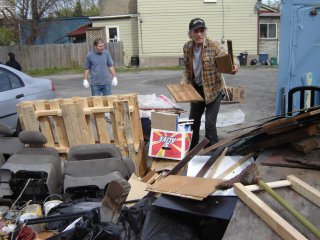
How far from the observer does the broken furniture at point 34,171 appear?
4.10 meters

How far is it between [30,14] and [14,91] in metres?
24.2

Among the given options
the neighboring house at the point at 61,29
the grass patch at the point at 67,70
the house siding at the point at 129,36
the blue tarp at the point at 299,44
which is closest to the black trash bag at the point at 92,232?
the blue tarp at the point at 299,44

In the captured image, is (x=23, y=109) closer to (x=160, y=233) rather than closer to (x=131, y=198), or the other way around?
(x=131, y=198)

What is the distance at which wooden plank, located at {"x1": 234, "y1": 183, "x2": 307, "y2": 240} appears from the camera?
7.48 feet

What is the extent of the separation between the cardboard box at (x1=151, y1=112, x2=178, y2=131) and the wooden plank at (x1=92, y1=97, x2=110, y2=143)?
0.62 m

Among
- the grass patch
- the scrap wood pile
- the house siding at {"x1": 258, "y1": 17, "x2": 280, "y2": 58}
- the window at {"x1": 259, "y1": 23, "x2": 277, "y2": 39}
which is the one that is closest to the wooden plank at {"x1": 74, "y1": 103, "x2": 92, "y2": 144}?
the scrap wood pile

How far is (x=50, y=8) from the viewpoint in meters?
30.0

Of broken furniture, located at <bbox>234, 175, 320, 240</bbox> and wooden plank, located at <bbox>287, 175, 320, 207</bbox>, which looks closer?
broken furniture, located at <bbox>234, 175, 320, 240</bbox>

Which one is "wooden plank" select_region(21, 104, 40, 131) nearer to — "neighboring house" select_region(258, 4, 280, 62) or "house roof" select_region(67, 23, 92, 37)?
"neighboring house" select_region(258, 4, 280, 62)

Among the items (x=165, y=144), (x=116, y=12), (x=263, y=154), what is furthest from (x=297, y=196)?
(x=116, y=12)

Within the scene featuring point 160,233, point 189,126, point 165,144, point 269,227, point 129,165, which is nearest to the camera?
point 269,227

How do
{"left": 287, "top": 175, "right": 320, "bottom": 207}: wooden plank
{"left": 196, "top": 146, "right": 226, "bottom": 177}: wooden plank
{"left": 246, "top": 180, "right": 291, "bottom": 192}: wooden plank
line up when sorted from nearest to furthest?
1. {"left": 287, "top": 175, "right": 320, "bottom": 207}: wooden plank
2. {"left": 246, "top": 180, "right": 291, "bottom": 192}: wooden plank
3. {"left": 196, "top": 146, "right": 226, "bottom": 177}: wooden plank

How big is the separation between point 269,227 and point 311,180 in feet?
2.48

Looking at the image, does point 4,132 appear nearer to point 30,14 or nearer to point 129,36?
point 129,36
